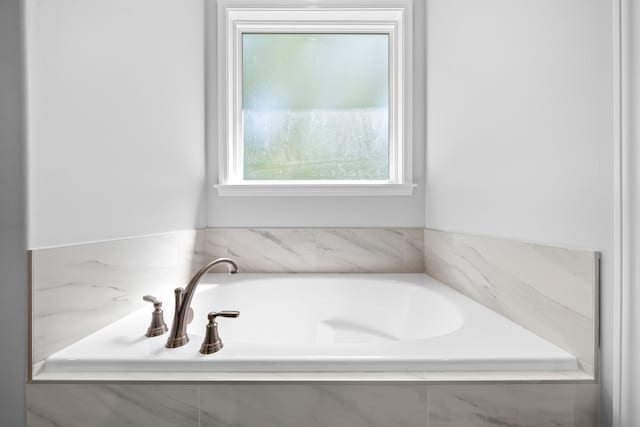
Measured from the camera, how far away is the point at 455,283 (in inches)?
49.3

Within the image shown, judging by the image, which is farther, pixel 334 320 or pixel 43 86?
pixel 334 320

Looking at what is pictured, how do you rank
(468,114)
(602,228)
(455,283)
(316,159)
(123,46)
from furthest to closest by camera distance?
(316,159) < (455,283) < (468,114) < (123,46) < (602,228)

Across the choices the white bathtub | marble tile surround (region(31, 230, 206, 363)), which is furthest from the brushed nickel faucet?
marble tile surround (region(31, 230, 206, 363))

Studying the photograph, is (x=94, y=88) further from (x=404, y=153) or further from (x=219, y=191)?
(x=404, y=153)

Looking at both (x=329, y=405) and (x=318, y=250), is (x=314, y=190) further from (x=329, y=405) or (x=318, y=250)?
(x=329, y=405)

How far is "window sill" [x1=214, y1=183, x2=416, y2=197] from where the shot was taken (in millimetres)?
1518

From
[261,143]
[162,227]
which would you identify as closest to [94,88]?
[162,227]

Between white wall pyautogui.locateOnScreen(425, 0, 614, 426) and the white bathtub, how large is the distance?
25 centimetres

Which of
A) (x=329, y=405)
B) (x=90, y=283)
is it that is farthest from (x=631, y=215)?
(x=90, y=283)

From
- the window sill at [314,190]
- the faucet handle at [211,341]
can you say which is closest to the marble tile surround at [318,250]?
the window sill at [314,190]

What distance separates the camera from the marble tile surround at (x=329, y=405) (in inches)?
23.9

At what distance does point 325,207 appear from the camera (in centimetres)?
155

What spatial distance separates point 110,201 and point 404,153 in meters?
1.32

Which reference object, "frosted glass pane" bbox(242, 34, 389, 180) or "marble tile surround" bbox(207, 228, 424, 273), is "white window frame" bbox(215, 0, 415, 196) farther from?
"marble tile surround" bbox(207, 228, 424, 273)
